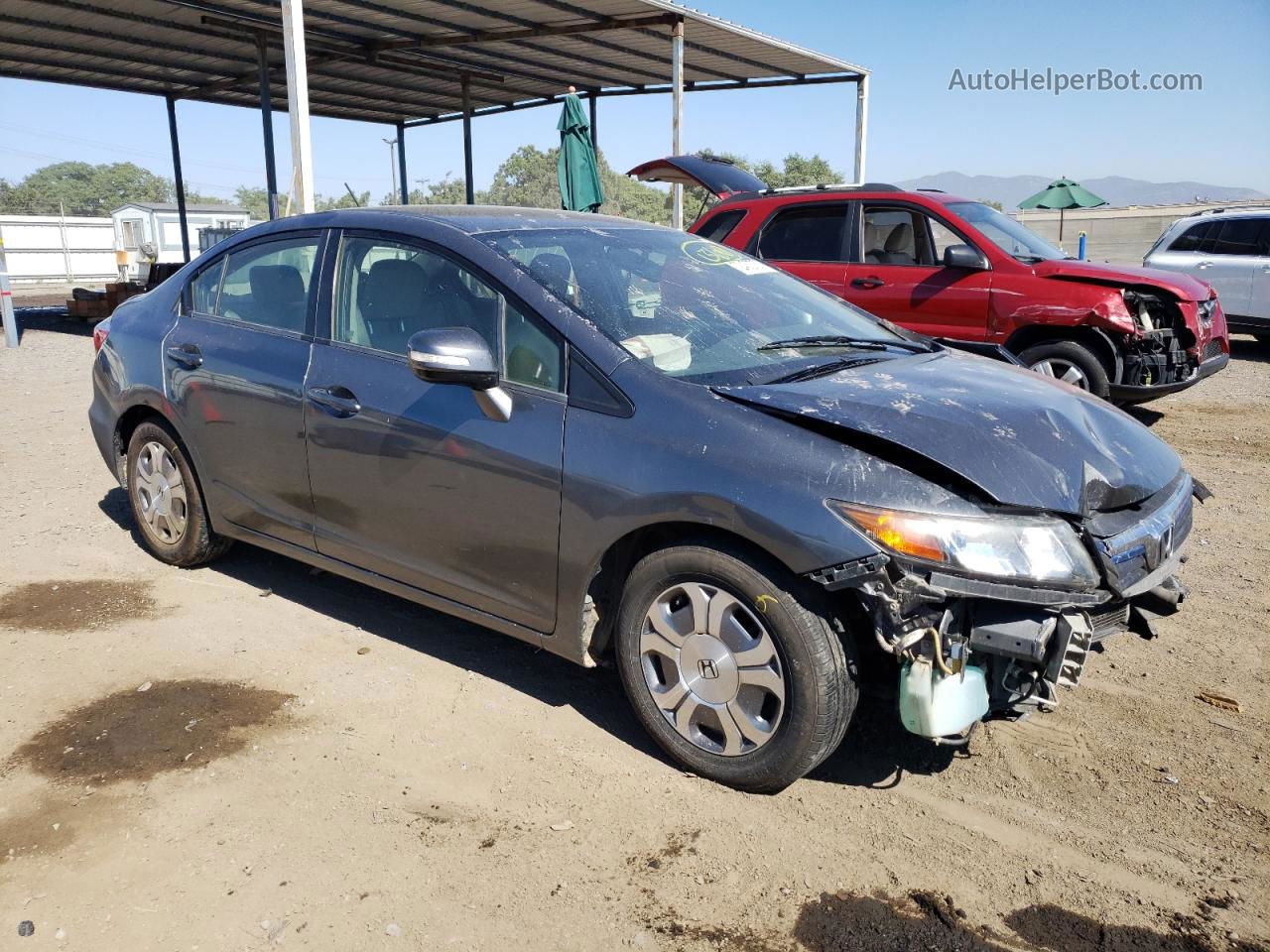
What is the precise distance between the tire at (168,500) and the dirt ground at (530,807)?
1.24ft

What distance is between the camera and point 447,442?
11.3 feet

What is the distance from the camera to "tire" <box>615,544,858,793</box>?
110 inches

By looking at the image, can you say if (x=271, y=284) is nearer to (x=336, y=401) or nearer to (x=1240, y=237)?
(x=336, y=401)

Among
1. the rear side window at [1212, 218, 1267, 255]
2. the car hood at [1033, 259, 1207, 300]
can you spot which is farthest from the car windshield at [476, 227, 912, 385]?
the rear side window at [1212, 218, 1267, 255]

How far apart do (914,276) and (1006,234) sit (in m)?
0.86

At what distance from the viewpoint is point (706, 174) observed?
10016 millimetres

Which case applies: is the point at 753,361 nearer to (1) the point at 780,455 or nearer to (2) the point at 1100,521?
(1) the point at 780,455

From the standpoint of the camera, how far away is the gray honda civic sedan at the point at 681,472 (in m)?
2.73

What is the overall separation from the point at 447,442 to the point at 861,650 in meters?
1.54

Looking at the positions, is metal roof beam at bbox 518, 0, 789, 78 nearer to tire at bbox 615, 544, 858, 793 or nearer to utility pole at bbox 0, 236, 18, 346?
utility pole at bbox 0, 236, 18, 346

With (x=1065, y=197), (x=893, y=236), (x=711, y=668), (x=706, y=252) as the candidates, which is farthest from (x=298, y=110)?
(x=1065, y=197)

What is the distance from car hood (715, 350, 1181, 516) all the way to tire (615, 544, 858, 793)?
0.48 m

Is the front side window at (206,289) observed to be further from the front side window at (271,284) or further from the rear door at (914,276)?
the rear door at (914,276)

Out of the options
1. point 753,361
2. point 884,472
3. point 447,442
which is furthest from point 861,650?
point 447,442
